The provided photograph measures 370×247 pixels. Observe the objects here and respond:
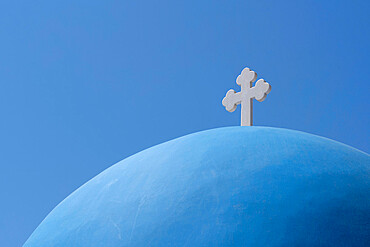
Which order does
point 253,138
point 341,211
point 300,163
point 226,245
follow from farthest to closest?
1. point 253,138
2. point 300,163
3. point 341,211
4. point 226,245

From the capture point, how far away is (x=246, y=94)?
5449mm

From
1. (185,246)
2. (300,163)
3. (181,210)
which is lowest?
(185,246)

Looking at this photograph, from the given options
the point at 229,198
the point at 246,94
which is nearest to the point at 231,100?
the point at 246,94

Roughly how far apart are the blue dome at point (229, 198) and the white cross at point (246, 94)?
4.04ft

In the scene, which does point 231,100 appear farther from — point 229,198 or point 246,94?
point 229,198

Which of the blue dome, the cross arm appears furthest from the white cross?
the blue dome

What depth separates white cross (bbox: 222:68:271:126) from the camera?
17.2ft

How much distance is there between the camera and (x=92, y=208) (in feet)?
12.0

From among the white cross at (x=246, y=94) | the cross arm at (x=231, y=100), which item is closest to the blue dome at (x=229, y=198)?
the white cross at (x=246, y=94)

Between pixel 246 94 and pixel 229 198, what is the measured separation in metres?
2.44

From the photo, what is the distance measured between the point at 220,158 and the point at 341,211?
3.08 feet

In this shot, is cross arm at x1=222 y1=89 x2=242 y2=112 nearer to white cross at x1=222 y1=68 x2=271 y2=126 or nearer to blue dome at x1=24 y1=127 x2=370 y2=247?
white cross at x1=222 y1=68 x2=271 y2=126

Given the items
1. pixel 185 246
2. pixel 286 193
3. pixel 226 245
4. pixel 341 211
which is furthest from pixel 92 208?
pixel 341 211

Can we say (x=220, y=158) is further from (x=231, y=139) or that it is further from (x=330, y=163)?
(x=330, y=163)
